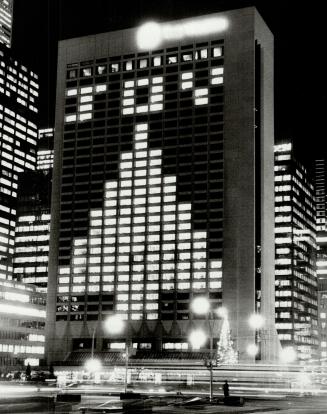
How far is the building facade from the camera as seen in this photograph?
162750mm

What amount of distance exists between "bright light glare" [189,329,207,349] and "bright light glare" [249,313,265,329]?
14.2m

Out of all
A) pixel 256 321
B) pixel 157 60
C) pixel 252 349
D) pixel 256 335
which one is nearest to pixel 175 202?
pixel 256 335

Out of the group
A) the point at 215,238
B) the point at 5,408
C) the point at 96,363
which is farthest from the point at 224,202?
the point at 5,408

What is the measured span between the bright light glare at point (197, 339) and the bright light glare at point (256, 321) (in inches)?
560

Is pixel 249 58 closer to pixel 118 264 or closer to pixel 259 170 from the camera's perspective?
pixel 259 170

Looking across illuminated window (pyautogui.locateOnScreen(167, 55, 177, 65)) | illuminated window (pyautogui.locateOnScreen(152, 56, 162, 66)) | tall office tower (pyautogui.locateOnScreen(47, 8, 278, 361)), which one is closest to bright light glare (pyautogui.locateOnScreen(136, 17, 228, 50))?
tall office tower (pyautogui.locateOnScreen(47, 8, 278, 361))

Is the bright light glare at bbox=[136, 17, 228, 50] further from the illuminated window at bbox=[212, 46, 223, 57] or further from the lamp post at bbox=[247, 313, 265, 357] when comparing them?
the lamp post at bbox=[247, 313, 265, 357]

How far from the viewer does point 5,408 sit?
3800 cm

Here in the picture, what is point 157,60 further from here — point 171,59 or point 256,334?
point 256,334

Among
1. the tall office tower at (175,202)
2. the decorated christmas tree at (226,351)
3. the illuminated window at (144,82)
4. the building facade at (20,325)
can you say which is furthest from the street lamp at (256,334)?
the illuminated window at (144,82)

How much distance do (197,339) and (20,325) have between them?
45832mm

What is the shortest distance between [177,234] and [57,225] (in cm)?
3738

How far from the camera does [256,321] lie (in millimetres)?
153000

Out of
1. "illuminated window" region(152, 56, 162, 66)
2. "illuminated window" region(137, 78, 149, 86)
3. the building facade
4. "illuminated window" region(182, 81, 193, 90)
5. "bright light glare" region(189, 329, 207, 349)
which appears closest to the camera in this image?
the building facade
